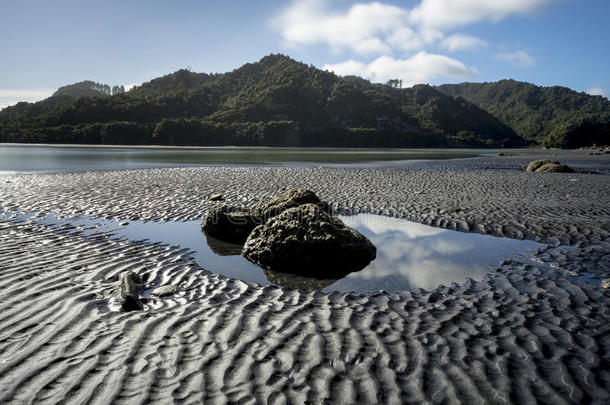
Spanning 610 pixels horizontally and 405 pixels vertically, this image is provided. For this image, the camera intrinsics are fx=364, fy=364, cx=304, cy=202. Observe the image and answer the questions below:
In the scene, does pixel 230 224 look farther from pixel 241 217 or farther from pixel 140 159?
pixel 140 159

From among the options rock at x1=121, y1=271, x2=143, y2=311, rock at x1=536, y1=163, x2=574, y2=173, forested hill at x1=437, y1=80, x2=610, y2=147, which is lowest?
rock at x1=121, y1=271, x2=143, y2=311

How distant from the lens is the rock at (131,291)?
5.46 metres

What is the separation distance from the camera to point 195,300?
588cm

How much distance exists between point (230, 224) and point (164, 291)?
4.00 meters

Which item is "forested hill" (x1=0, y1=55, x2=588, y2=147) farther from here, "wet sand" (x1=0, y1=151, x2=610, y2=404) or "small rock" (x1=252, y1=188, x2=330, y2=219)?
"wet sand" (x1=0, y1=151, x2=610, y2=404)

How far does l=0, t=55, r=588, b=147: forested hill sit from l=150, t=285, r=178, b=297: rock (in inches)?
4304

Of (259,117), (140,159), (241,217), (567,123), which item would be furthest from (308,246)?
(567,123)

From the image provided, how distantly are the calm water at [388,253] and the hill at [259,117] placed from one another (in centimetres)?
10488

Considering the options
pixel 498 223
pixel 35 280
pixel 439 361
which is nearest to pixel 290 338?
pixel 439 361

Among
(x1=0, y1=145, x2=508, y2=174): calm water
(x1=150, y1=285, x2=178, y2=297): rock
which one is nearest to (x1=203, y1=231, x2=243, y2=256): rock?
(x1=150, y1=285, x2=178, y2=297): rock

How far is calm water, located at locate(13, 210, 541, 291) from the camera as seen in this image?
7.03m

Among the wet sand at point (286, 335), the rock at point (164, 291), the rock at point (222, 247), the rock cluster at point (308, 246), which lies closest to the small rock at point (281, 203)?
the rock at point (222, 247)

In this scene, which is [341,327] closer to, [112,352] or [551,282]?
[112,352]

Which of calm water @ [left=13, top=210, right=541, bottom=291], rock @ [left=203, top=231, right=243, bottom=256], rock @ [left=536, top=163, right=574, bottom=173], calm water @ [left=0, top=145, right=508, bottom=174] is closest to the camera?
calm water @ [left=13, top=210, right=541, bottom=291]
